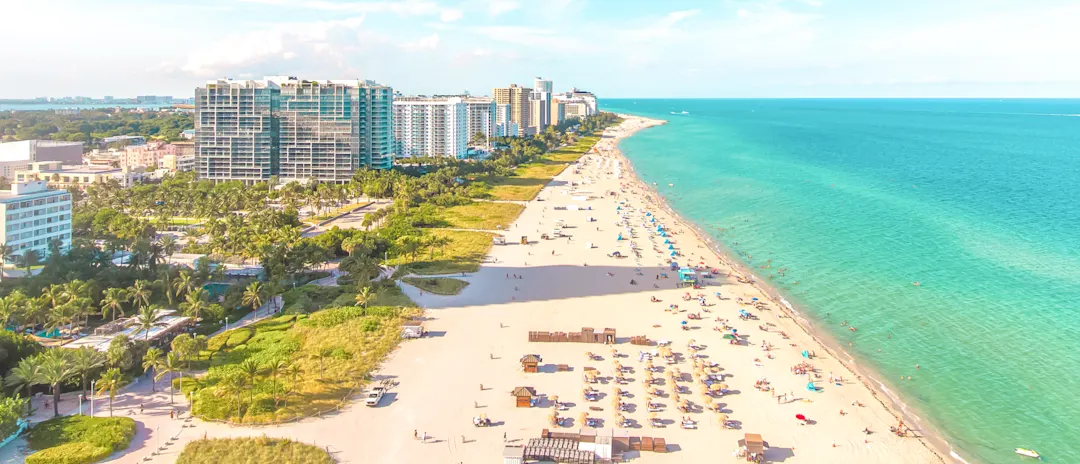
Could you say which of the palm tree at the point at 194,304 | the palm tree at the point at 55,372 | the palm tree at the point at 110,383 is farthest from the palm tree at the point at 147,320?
the palm tree at the point at 55,372

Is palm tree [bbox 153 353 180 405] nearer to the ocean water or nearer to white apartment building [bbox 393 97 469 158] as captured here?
the ocean water

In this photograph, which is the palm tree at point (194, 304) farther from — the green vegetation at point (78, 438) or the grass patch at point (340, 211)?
the grass patch at point (340, 211)

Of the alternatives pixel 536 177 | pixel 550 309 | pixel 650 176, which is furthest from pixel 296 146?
pixel 550 309

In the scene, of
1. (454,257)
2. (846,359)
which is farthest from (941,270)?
(454,257)

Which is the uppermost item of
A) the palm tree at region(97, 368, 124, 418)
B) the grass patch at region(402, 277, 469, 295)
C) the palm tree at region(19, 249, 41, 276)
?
the palm tree at region(19, 249, 41, 276)

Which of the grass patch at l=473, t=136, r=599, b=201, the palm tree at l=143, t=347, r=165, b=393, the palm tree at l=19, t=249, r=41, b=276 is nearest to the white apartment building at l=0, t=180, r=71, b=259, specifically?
the palm tree at l=19, t=249, r=41, b=276

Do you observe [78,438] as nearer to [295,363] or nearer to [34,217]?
[295,363]

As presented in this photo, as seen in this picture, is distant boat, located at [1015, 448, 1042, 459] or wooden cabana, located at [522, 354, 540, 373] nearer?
distant boat, located at [1015, 448, 1042, 459]
